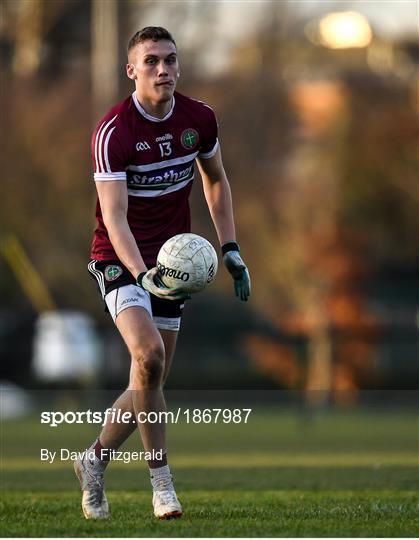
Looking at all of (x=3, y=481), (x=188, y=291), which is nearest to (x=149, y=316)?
(x=188, y=291)

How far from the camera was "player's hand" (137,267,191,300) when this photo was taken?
8.24 metres

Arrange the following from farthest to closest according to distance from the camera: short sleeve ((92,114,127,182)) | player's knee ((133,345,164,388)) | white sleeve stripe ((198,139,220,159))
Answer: white sleeve stripe ((198,139,220,159)), short sleeve ((92,114,127,182)), player's knee ((133,345,164,388))

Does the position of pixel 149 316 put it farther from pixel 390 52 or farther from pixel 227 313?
pixel 390 52

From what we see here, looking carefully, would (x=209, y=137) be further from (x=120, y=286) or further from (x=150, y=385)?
(x=150, y=385)

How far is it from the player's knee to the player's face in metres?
1.40

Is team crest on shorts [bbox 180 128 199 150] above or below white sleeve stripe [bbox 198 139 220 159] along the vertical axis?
above

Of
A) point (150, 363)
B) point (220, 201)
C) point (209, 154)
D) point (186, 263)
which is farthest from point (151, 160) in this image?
point (150, 363)

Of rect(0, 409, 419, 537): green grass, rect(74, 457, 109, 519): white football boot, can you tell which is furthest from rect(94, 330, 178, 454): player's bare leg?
rect(0, 409, 419, 537): green grass

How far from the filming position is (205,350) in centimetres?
4441

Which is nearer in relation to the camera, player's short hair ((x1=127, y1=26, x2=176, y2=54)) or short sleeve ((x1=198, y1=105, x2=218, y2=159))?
player's short hair ((x1=127, y1=26, x2=176, y2=54))

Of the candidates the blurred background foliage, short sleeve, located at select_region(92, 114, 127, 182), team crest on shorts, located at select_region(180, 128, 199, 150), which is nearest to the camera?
short sleeve, located at select_region(92, 114, 127, 182)

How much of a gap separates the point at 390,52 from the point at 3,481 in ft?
159

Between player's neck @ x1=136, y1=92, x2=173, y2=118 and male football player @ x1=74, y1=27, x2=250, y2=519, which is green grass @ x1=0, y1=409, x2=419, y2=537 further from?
player's neck @ x1=136, y1=92, x2=173, y2=118

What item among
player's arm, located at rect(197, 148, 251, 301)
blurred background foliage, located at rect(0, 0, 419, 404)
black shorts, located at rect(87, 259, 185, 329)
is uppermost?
player's arm, located at rect(197, 148, 251, 301)
